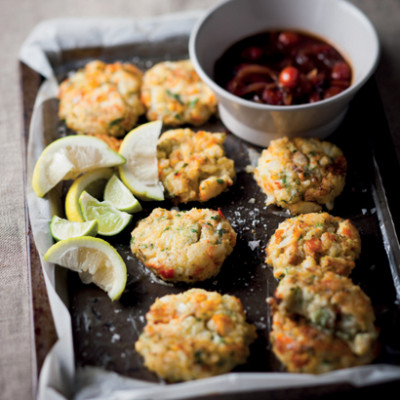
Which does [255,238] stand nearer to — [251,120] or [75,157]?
[251,120]

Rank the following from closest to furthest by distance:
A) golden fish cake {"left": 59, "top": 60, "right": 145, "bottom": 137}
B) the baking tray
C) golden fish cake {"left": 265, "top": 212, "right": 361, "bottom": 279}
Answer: the baking tray, golden fish cake {"left": 265, "top": 212, "right": 361, "bottom": 279}, golden fish cake {"left": 59, "top": 60, "right": 145, "bottom": 137}

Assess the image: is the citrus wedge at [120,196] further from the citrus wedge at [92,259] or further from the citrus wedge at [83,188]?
the citrus wedge at [92,259]

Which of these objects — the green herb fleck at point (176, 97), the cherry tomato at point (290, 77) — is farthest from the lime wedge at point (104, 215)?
the cherry tomato at point (290, 77)

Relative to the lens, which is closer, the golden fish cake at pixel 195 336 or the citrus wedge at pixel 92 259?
the golden fish cake at pixel 195 336

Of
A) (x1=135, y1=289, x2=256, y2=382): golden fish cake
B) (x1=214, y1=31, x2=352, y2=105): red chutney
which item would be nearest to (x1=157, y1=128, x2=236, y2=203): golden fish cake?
(x1=214, y1=31, x2=352, y2=105): red chutney

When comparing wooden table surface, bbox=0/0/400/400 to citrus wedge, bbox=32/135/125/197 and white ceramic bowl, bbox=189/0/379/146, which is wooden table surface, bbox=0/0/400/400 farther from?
white ceramic bowl, bbox=189/0/379/146

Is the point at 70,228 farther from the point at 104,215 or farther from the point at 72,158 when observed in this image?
the point at 72,158

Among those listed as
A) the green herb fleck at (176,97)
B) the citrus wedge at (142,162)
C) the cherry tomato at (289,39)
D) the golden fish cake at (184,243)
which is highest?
the cherry tomato at (289,39)
